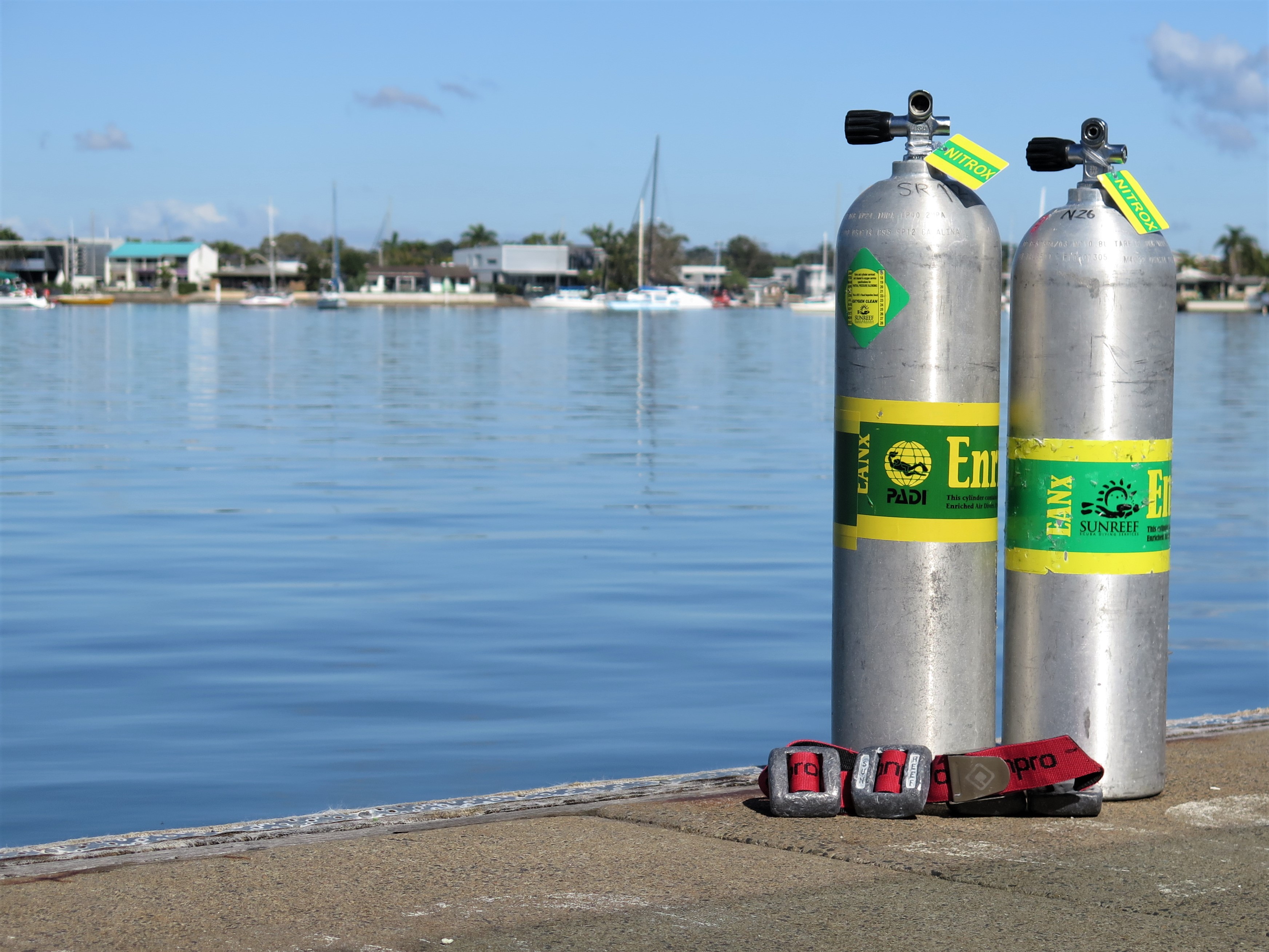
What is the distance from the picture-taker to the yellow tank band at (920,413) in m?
5.62

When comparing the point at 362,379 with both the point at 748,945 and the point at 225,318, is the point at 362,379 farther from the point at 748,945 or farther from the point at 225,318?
the point at 225,318

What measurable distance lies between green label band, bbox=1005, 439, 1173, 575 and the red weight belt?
2.07 feet

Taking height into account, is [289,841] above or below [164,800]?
above

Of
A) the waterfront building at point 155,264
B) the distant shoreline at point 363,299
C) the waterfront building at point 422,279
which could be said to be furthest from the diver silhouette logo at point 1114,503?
the waterfront building at point 155,264

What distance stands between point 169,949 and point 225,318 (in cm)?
12226

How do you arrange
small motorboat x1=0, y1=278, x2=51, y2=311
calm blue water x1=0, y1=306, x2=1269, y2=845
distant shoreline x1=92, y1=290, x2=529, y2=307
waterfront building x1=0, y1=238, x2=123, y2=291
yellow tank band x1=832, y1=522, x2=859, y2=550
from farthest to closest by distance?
1. waterfront building x1=0, y1=238, x2=123, y2=291
2. distant shoreline x1=92, y1=290, x2=529, y2=307
3. small motorboat x1=0, y1=278, x2=51, y2=311
4. calm blue water x1=0, y1=306, x2=1269, y2=845
5. yellow tank band x1=832, y1=522, x2=859, y2=550

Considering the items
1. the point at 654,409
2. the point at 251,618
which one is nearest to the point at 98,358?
the point at 654,409

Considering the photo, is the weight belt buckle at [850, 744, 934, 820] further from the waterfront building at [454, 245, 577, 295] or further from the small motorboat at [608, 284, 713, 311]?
the waterfront building at [454, 245, 577, 295]

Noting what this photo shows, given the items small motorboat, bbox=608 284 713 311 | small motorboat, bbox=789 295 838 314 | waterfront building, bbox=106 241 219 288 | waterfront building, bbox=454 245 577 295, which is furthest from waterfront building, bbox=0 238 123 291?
small motorboat, bbox=789 295 838 314

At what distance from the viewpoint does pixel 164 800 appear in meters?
7.66

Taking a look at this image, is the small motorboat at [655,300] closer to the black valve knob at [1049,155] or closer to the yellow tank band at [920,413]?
the black valve knob at [1049,155]

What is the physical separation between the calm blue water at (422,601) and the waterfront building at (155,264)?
163643mm

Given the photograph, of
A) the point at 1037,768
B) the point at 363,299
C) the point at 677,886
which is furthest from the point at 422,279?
the point at 677,886

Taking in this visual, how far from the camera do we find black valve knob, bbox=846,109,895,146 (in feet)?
19.2
